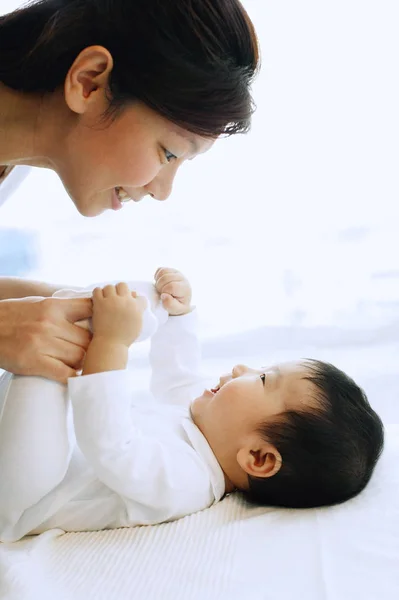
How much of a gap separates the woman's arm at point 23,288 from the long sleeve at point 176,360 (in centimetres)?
23

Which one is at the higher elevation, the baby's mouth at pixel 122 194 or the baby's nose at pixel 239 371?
the baby's mouth at pixel 122 194

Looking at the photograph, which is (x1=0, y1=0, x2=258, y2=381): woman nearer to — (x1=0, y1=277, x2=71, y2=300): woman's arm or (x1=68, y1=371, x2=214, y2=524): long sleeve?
(x1=68, y1=371, x2=214, y2=524): long sleeve

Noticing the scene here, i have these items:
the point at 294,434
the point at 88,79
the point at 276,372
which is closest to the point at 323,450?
the point at 294,434

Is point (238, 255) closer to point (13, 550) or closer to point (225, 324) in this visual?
point (225, 324)

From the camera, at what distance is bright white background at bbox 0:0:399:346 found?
5.51ft

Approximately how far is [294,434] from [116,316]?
0.33 m

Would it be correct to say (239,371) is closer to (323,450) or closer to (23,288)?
(323,450)

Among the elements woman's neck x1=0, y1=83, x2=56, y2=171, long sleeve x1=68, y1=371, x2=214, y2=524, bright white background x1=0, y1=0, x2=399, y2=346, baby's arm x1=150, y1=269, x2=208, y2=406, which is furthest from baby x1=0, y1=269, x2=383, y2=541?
bright white background x1=0, y1=0, x2=399, y2=346


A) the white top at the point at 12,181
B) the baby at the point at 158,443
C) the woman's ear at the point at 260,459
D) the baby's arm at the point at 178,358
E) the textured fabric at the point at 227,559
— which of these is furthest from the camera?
the white top at the point at 12,181

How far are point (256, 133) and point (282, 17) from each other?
29 centimetres

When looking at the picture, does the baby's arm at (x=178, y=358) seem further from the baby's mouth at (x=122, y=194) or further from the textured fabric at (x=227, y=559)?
the textured fabric at (x=227, y=559)

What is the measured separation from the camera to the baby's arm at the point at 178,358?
1.28 meters

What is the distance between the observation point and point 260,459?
1.05 m

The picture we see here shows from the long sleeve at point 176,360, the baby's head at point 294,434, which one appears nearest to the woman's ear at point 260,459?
the baby's head at point 294,434
